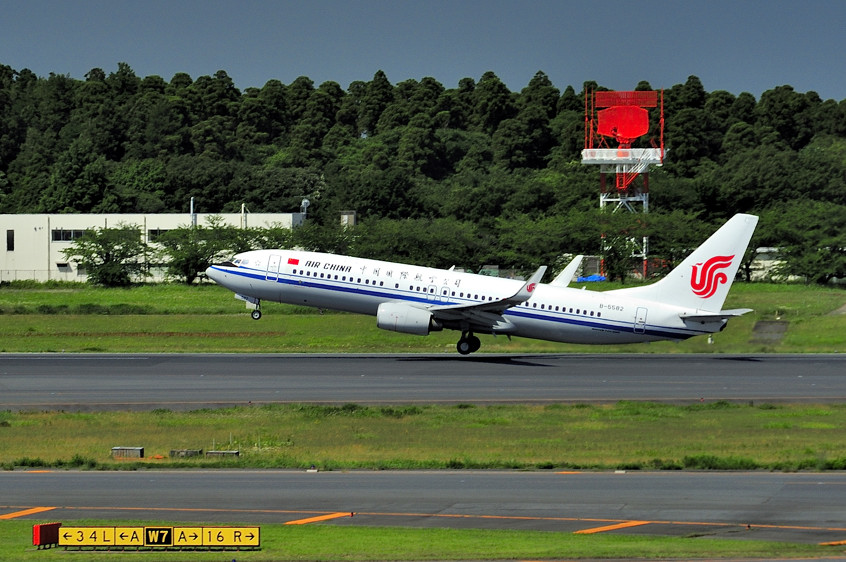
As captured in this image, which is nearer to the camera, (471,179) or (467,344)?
(467,344)

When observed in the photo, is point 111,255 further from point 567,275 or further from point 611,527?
point 611,527

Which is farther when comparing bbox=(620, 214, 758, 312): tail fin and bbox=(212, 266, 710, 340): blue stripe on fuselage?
bbox=(212, 266, 710, 340): blue stripe on fuselage

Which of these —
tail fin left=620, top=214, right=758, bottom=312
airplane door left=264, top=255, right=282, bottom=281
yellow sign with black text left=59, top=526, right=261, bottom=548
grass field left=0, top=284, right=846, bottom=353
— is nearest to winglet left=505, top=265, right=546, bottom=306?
grass field left=0, top=284, right=846, bottom=353

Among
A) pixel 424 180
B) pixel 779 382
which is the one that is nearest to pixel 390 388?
pixel 779 382

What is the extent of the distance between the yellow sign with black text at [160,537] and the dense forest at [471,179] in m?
74.8

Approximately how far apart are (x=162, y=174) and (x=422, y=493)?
140 metres

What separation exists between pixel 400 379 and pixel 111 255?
64.9m

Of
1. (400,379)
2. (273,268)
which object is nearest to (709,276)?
(400,379)

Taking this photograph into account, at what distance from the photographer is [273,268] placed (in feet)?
174

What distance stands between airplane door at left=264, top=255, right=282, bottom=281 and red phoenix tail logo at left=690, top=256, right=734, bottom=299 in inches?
777

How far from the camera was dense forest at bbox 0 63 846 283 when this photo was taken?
316 ft

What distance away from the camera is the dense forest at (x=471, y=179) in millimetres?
96312

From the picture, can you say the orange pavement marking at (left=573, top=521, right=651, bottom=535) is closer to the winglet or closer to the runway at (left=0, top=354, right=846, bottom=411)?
the runway at (left=0, top=354, right=846, bottom=411)

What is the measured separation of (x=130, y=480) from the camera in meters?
24.6
